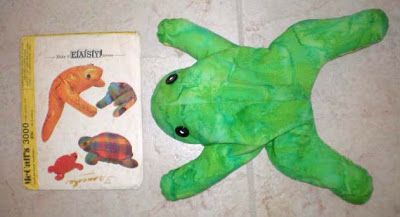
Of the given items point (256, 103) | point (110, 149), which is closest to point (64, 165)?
point (110, 149)

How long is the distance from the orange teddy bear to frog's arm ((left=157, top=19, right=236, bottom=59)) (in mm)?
171

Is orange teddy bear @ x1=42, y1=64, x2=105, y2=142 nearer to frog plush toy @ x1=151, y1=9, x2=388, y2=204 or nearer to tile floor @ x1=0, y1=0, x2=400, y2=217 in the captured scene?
tile floor @ x1=0, y1=0, x2=400, y2=217

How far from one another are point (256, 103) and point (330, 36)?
0.16 m

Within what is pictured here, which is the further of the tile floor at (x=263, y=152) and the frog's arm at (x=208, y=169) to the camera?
the tile floor at (x=263, y=152)

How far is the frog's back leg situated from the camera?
1.74 feet

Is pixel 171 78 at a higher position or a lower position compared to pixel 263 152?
higher

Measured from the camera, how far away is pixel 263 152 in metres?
0.67

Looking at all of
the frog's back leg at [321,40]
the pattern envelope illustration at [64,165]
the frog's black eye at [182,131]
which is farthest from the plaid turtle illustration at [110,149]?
the frog's back leg at [321,40]

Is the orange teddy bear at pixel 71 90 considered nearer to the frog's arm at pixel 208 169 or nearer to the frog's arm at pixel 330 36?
the frog's arm at pixel 208 169

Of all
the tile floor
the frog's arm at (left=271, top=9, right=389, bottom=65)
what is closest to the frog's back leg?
the frog's arm at (left=271, top=9, right=389, bottom=65)

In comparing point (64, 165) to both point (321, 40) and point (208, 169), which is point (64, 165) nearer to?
point (208, 169)

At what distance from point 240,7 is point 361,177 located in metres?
0.37

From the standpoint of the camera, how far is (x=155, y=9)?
0.68 metres

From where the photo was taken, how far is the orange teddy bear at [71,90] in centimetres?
67
